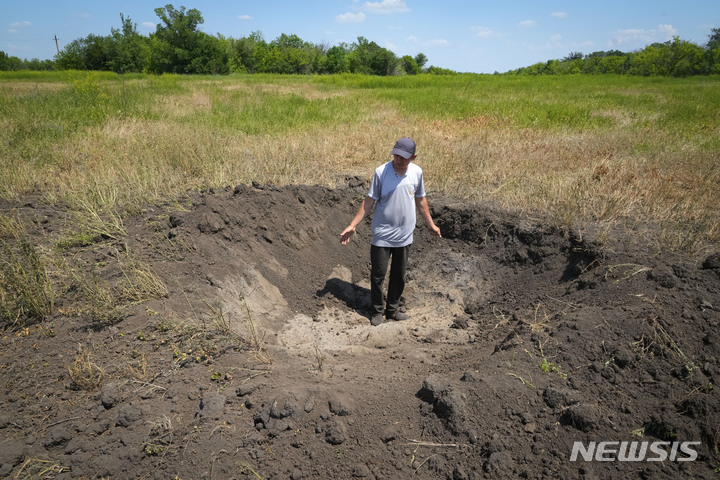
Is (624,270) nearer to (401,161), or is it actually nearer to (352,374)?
(401,161)

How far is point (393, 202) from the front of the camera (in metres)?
3.86

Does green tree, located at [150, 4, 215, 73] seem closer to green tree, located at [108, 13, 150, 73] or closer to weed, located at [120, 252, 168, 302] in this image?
green tree, located at [108, 13, 150, 73]

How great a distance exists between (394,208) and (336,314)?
1542mm

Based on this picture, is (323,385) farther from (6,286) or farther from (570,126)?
(570,126)

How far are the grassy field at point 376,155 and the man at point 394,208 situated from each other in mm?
2139

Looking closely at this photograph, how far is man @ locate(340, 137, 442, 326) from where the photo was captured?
3773 millimetres

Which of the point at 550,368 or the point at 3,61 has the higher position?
the point at 3,61

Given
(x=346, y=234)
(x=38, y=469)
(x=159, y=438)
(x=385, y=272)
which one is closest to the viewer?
(x=38, y=469)

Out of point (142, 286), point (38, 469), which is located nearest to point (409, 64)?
point (142, 286)

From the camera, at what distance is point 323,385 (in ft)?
9.07

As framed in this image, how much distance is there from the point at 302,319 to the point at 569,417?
2.75 m

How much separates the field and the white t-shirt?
3.41 feet

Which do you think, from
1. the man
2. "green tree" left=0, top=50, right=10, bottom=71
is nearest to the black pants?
the man

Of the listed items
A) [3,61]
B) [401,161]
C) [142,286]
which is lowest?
[142,286]
